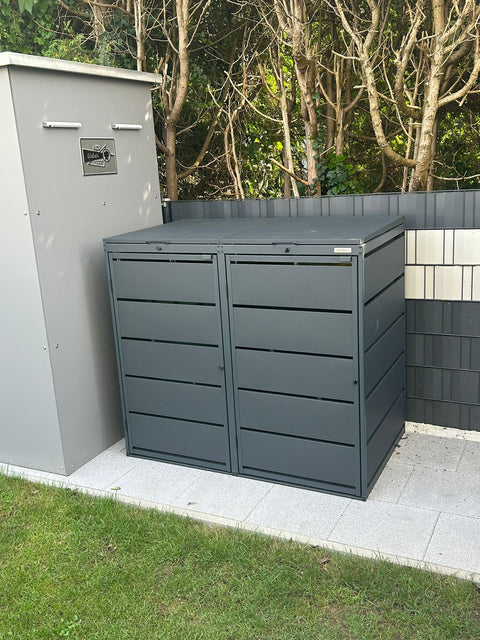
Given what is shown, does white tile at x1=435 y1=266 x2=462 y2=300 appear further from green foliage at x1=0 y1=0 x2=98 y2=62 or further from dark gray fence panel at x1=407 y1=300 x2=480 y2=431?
green foliage at x1=0 y1=0 x2=98 y2=62

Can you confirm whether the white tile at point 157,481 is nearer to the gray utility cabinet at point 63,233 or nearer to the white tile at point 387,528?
the gray utility cabinet at point 63,233

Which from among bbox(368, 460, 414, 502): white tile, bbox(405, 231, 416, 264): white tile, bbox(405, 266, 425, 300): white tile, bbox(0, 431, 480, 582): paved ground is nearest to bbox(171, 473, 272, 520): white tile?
bbox(0, 431, 480, 582): paved ground

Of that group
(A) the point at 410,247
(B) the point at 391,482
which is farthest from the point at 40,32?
(B) the point at 391,482

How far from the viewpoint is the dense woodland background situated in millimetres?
4785

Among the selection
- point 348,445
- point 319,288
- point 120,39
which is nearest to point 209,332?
point 319,288

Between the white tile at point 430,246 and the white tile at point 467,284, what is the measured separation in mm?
163

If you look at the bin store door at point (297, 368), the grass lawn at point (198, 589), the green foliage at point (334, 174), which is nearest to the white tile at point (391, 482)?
the bin store door at point (297, 368)

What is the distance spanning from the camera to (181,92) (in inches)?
193

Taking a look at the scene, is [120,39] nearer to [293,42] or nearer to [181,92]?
[181,92]

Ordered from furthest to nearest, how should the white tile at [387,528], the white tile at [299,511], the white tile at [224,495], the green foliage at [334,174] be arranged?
the green foliage at [334,174] → the white tile at [224,495] → the white tile at [299,511] → the white tile at [387,528]

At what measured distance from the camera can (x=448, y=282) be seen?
394cm

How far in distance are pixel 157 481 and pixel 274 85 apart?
3.74 metres

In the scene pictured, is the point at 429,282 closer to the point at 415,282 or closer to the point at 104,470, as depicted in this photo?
the point at 415,282

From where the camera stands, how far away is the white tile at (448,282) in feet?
12.8
